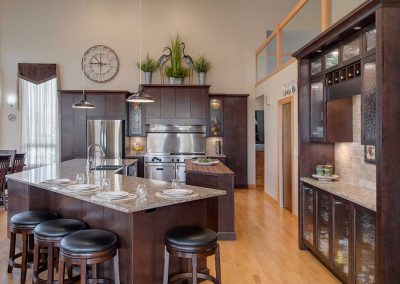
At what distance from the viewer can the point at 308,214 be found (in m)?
3.91

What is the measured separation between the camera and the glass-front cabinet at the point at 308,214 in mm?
3794

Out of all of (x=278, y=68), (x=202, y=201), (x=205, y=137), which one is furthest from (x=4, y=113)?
(x=202, y=201)

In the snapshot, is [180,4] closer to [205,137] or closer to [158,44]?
[158,44]

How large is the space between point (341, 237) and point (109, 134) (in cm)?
619

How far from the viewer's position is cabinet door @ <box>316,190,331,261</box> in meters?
3.36

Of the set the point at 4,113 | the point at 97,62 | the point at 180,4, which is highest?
the point at 180,4

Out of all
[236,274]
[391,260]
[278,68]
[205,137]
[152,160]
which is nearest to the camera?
[391,260]

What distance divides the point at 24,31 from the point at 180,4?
4.19m

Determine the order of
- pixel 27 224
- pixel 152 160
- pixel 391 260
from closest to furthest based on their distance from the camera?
pixel 391 260 → pixel 27 224 → pixel 152 160

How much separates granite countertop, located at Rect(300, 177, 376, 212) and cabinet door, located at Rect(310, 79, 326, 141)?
0.53m

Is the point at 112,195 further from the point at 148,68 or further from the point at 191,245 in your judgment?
the point at 148,68

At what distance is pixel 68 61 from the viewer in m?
8.66

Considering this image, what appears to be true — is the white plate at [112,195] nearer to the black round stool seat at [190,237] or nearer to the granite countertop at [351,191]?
the black round stool seat at [190,237]

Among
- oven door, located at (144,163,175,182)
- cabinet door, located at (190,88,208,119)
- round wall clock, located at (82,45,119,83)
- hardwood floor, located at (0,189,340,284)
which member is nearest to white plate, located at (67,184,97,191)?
hardwood floor, located at (0,189,340,284)
